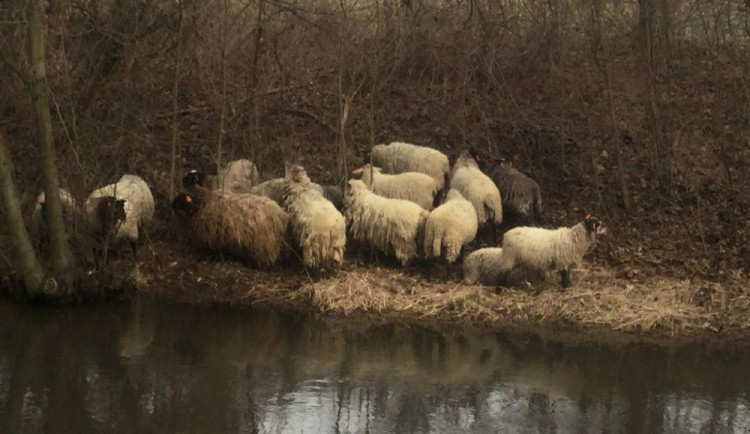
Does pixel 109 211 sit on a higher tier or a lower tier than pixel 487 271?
higher

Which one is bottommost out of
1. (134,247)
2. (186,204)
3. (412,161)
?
(134,247)

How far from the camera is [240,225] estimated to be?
11.8 metres

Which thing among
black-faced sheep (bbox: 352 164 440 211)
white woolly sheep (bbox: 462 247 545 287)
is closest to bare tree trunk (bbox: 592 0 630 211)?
black-faced sheep (bbox: 352 164 440 211)

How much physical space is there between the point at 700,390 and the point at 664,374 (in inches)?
19.6

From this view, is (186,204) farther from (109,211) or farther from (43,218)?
(43,218)

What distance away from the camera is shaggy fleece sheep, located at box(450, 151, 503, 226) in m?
12.6

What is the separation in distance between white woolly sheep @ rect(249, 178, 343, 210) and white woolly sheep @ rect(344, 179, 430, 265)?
48 centimetres

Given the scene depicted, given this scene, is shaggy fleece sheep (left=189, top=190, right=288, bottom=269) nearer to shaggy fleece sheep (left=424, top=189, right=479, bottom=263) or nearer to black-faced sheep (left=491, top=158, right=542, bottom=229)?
shaggy fleece sheep (left=424, top=189, right=479, bottom=263)

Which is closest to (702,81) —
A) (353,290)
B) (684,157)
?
(684,157)

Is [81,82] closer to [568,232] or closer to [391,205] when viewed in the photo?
[391,205]

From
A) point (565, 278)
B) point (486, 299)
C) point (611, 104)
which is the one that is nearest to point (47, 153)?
point (486, 299)

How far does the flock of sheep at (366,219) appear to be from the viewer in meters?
11.3

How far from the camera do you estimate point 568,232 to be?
11.2m

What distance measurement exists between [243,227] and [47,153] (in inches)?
103
